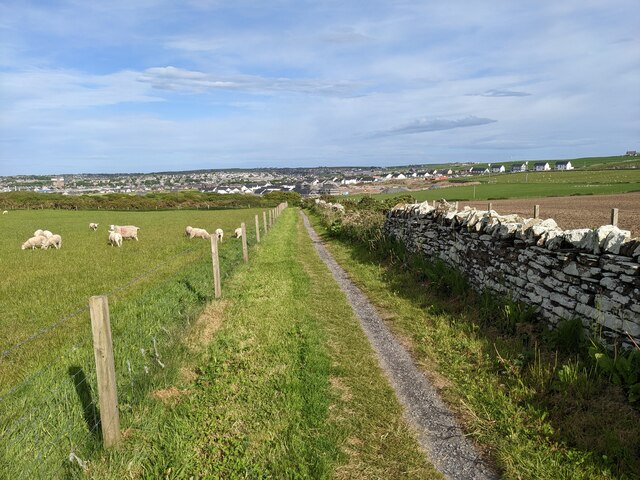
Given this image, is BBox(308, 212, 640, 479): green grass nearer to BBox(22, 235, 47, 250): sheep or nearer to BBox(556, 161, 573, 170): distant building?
BBox(22, 235, 47, 250): sheep

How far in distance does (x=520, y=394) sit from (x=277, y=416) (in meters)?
3.22

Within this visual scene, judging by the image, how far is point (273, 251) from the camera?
61.7 feet

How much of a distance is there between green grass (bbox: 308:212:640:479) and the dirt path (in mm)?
192

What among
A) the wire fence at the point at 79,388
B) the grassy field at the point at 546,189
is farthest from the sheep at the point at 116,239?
the grassy field at the point at 546,189

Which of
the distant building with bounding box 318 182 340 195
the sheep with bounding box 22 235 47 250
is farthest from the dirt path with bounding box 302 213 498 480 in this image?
the distant building with bounding box 318 182 340 195

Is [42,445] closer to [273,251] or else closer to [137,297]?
[137,297]

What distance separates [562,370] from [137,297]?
9694 millimetres

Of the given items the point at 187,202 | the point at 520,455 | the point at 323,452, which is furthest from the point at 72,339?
the point at 187,202

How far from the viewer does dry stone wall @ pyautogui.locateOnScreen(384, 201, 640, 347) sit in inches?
232

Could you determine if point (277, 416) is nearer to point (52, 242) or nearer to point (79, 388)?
point (79, 388)

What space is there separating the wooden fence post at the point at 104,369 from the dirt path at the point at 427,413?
3.40m

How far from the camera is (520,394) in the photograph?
18.4 ft

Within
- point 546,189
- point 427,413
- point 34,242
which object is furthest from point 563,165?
point 427,413

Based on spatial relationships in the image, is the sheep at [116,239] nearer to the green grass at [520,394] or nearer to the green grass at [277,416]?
the green grass at [277,416]
